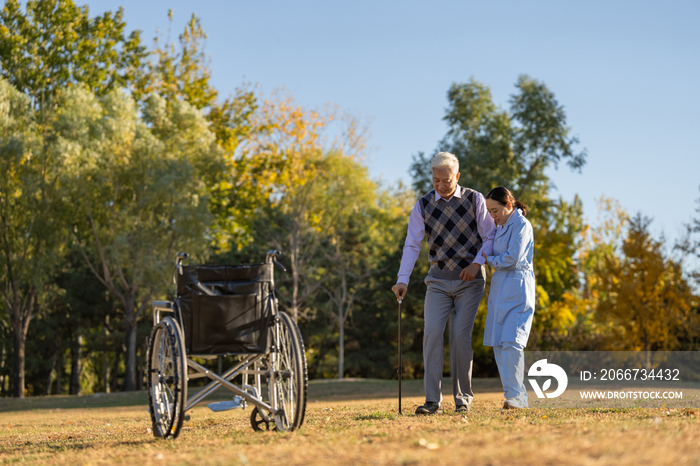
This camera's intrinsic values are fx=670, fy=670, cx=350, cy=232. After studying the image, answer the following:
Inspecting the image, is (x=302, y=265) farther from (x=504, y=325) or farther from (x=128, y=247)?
(x=504, y=325)

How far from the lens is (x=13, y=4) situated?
22.5 metres

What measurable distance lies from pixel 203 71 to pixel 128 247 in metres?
10.5

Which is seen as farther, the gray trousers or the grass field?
the gray trousers

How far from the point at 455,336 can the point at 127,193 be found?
16351 millimetres

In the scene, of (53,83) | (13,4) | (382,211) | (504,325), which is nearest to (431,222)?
(504,325)

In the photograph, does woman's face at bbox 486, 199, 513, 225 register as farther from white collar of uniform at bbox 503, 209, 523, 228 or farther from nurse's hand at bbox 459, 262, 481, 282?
nurse's hand at bbox 459, 262, 481, 282

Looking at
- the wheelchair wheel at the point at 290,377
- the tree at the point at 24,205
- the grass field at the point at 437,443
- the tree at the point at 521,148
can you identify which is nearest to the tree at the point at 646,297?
the tree at the point at 521,148

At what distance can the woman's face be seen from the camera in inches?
215

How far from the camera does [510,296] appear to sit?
542 centimetres

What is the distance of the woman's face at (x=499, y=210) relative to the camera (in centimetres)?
546

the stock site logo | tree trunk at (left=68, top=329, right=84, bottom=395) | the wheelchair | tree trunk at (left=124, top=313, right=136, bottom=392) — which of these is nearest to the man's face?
the wheelchair

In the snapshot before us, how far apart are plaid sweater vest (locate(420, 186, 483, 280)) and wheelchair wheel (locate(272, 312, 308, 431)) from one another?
1580 mm

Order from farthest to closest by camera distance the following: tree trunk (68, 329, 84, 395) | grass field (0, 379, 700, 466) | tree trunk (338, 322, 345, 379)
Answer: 1. tree trunk (338, 322, 345, 379)
2. tree trunk (68, 329, 84, 395)
3. grass field (0, 379, 700, 466)

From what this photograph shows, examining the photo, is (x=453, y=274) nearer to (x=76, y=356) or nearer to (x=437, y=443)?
(x=437, y=443)
